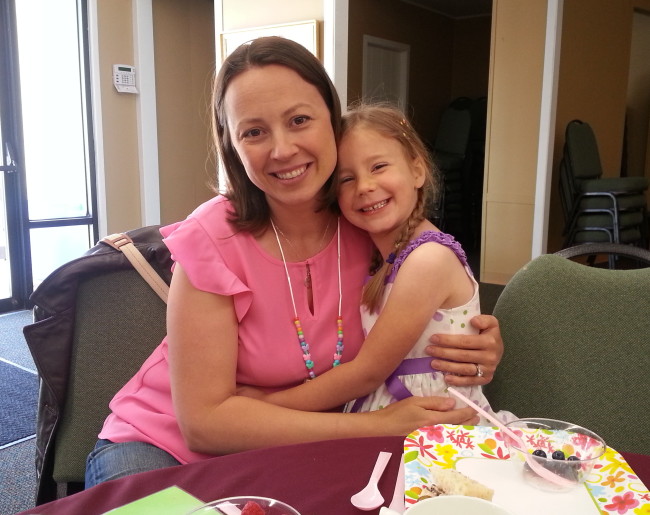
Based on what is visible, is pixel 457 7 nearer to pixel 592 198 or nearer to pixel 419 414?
pixel 592 198

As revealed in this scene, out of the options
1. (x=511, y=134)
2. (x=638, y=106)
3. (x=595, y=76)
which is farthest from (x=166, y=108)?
(x=638, y=106)

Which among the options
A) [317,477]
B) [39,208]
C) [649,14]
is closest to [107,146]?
[39,208]

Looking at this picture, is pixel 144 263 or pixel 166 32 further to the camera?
pixel 166 32

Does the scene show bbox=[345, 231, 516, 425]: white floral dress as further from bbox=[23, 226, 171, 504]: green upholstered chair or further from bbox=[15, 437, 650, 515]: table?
bbox=[23, 226, 171, 504]: green upholstered chair

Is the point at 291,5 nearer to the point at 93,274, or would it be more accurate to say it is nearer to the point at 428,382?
the point at 93,274

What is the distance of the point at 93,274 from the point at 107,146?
341cm

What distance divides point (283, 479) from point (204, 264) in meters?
0.48

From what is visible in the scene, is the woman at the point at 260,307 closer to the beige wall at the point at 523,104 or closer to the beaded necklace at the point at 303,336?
→ the beaded necklace at the point at 303,336

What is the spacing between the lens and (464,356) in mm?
1131

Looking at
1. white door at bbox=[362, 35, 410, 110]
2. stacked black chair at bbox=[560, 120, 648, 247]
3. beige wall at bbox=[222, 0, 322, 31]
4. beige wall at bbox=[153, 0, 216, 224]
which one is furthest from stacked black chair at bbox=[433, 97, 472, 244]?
beige wall at bbox=[222, 0, 322, 31]

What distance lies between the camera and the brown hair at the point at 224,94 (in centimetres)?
113

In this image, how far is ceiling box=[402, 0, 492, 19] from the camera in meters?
7.33

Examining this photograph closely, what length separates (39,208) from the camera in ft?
14.6

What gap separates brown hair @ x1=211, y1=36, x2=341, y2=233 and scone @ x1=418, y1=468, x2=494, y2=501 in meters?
0.66
